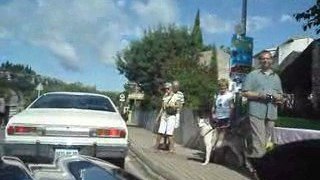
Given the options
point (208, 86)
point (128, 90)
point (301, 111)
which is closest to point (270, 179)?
point (208, 86)

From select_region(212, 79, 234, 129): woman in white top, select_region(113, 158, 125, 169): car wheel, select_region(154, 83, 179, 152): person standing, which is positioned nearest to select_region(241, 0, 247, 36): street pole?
select_region(212, 79, 234, 129): woman in white top

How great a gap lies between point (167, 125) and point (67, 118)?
5.17 m

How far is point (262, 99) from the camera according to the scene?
9.45 m

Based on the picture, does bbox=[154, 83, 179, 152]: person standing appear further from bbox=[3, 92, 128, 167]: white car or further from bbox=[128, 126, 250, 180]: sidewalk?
bbox=[3, 92, 128, 167]: white car

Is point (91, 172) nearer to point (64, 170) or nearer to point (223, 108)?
point (64, 170)

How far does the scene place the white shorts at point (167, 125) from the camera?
1447 centimetres

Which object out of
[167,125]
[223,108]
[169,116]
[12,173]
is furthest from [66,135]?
[12,173]

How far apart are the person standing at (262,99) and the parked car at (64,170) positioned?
5.36m

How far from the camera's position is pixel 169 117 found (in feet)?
47.9

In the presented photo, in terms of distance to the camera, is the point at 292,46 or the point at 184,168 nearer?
the point at 184,168

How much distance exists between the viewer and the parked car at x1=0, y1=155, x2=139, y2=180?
3.43 metres

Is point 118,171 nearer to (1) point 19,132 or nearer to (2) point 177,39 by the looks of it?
(1) point 19,132

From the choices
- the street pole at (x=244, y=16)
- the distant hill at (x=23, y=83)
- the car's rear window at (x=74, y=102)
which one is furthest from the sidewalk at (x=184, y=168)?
the distant hill at (x=23, y=83)

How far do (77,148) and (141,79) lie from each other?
37294mm
